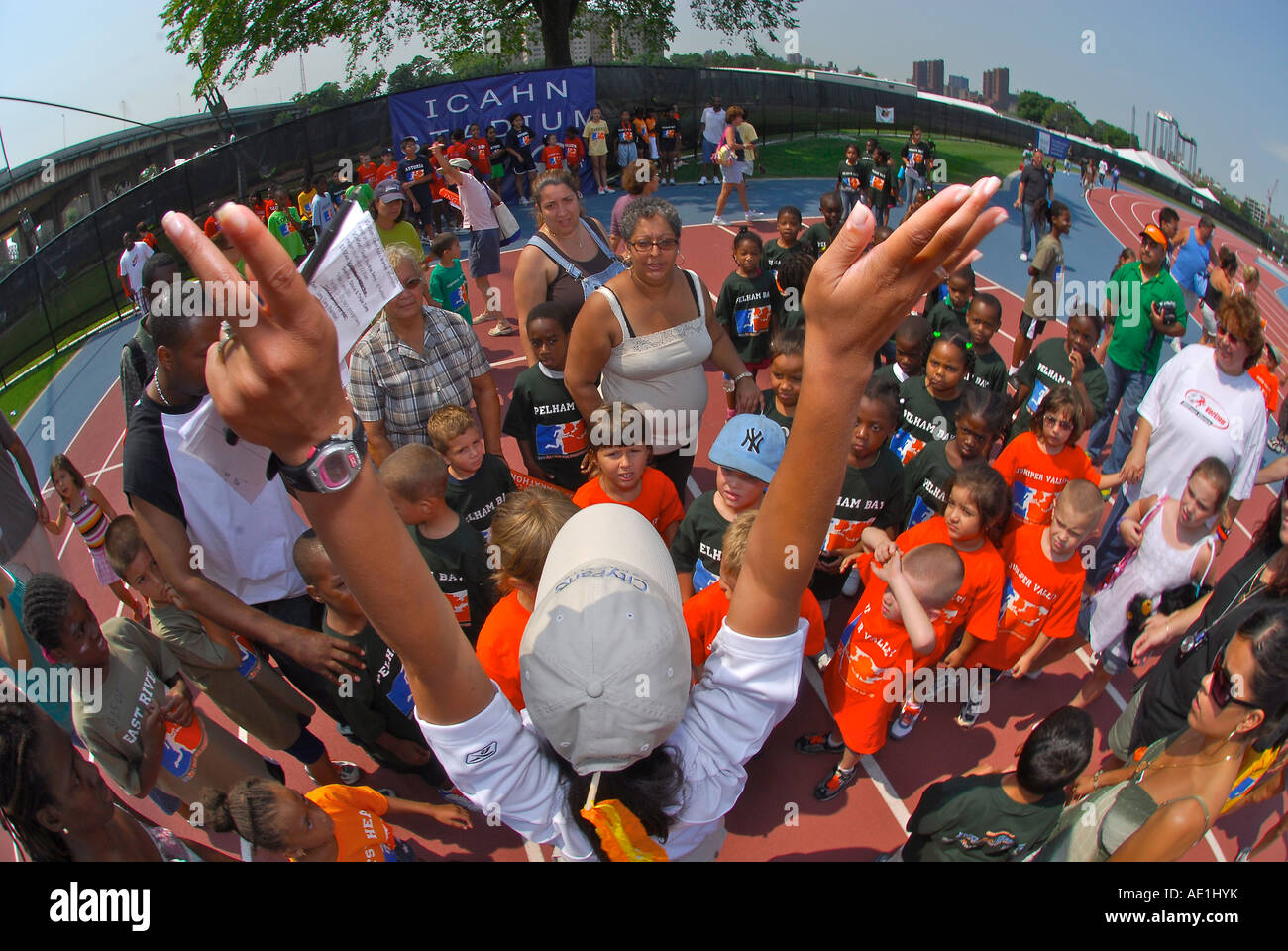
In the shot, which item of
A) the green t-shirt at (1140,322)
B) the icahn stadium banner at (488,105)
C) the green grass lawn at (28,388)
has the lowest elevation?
the green grass lawn at (28,388)

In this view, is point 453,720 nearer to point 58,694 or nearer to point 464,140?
point 58,694

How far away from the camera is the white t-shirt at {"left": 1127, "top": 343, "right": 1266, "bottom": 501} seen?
13.2 feet

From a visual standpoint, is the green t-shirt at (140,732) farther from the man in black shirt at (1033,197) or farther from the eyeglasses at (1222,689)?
the man in black shirt at (1033,197)

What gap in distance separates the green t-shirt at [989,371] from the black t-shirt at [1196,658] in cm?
203

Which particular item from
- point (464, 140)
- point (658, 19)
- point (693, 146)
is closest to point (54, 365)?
point (464, 140)

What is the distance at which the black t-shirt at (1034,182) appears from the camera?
11148mm

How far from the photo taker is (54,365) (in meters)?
8.82

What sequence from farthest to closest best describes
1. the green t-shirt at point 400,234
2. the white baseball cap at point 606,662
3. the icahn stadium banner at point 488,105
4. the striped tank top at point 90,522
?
the icahn stadium banner at point 488,105
the green t-shirt at point 400,234
the striped tank top at point 90,522
the white baseball cap at point 606,662

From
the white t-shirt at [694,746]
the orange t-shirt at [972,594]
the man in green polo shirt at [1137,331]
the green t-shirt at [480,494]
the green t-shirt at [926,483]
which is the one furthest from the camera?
the man in green polo shirt at [1137,331]

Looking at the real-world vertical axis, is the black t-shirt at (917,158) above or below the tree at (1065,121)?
below

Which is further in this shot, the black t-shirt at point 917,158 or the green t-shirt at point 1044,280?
the black t-shirt at point 917,158

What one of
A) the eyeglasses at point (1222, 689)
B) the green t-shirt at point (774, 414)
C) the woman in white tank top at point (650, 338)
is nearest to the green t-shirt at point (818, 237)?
the green t-shirt at point (774, 414)

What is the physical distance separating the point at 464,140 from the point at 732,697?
53.8 ft

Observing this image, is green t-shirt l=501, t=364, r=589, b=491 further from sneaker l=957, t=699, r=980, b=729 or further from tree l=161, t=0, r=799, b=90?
tree l=161, t=0, r=799, b=90
